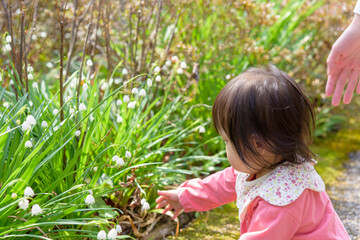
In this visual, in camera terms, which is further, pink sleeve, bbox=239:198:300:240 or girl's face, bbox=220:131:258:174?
girl's face, bbox=220:131:258:174

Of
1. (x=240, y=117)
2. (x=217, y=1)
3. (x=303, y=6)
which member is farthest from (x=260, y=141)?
(x=303, y=6)

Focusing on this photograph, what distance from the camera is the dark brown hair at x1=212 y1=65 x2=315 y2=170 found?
1659mm

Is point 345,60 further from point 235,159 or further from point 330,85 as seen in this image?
point 235,159

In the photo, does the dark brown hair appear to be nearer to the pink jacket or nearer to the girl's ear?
the girl's ear

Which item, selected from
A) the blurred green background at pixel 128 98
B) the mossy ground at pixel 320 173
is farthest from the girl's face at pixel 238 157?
the mossy ground at pixel 320 173

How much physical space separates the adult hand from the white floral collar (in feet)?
1.58

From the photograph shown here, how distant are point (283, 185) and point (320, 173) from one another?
1.87 metres

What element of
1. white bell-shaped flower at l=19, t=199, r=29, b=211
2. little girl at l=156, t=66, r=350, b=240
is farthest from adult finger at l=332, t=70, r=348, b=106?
white bell-shaped flower at l=19, t=199, r=29, b=211

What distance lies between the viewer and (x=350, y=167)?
12.1 feet

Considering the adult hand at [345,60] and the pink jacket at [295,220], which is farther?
the adult hand at [345,60]

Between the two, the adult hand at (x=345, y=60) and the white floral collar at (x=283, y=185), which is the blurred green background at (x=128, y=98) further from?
the adult hand at (x=345, y=60)

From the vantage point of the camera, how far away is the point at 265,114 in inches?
65.2

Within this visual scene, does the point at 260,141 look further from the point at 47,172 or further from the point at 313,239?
the point at 47,172

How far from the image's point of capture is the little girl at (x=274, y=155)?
1.66m
